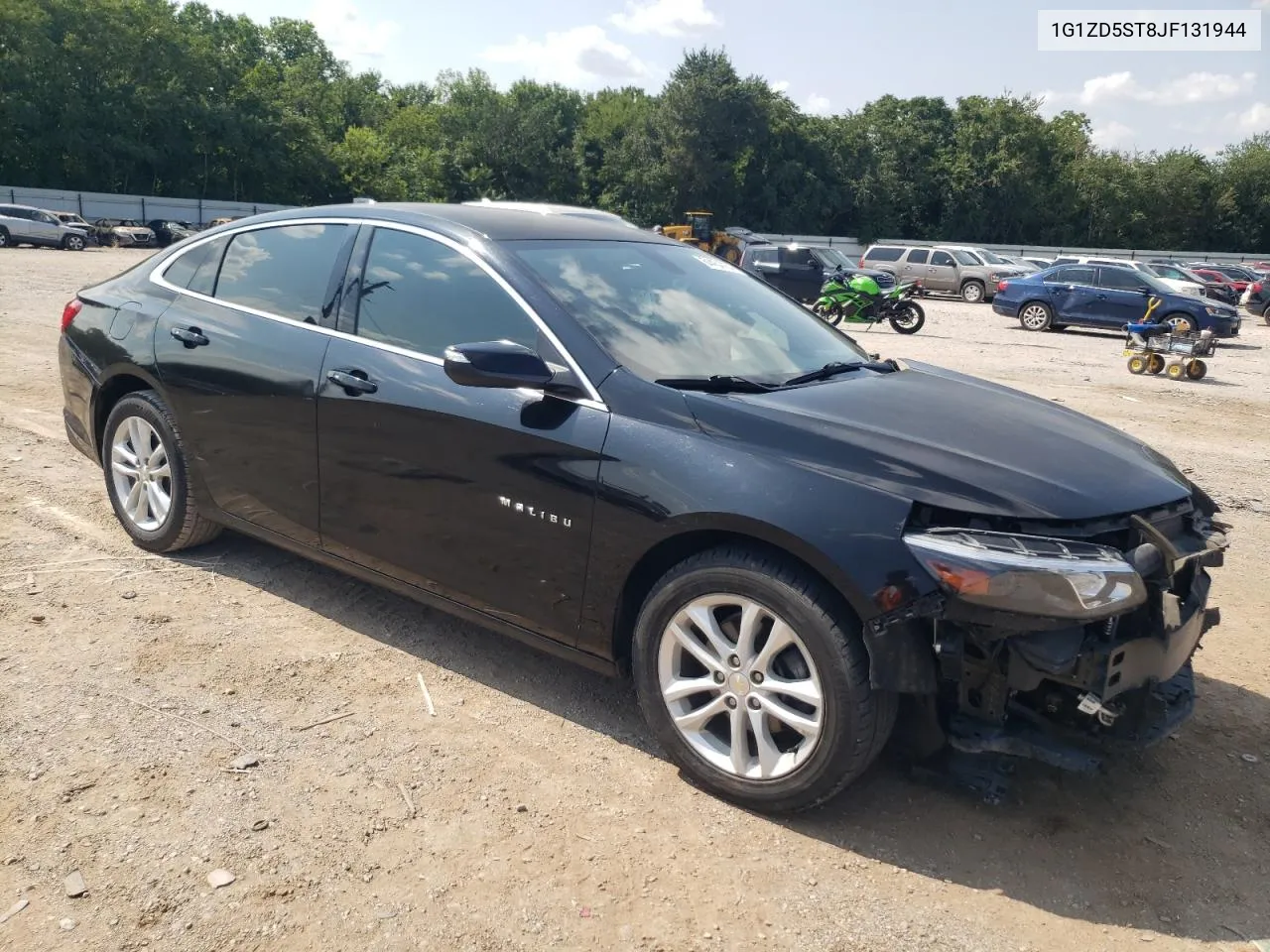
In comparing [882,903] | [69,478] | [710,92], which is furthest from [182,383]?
[710,92]

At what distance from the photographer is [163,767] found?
3.16 metres

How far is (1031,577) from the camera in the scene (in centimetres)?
264

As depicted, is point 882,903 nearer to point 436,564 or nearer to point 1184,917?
point 1184,917

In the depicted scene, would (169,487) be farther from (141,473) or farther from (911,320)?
(911,320)

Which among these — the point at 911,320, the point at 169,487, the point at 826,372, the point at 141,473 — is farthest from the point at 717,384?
the point at 911,320

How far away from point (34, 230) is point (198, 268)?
38495 millimetres

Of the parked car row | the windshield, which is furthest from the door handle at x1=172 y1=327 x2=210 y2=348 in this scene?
the parked car row

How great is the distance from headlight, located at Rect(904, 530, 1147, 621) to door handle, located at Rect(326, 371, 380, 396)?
6.78ft

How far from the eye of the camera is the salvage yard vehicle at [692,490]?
2.78m

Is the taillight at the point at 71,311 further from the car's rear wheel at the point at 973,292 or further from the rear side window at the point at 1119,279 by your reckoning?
the car's rear wheel at the point at 973,292

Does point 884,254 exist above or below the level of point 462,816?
above

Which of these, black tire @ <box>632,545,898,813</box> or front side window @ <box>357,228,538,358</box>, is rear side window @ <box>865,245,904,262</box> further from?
black tire @ <box>632,545,898,813</box>

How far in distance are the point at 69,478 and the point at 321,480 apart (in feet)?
9.54

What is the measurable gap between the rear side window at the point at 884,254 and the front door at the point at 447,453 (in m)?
30.0
